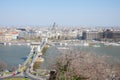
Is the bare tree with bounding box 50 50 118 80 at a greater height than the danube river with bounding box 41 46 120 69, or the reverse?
the bare tree with bounding box 50 50 118 80

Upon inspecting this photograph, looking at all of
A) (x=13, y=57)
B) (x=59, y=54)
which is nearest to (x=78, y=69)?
(x=59, y=54)

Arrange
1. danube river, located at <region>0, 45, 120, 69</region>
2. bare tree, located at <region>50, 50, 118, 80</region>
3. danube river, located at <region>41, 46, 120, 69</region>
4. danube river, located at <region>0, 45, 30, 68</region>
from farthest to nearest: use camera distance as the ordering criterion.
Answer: danube river, located at <region>0, 45, 30, 68</region>
danube river, located at <region>0, 45, 120, 69</region>
danube river, located at <region>41, 46, 120, 69</region>
bare tree, located at <region>50, 50, 118, 80</region>

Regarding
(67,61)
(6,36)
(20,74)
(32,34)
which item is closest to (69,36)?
(32,34)

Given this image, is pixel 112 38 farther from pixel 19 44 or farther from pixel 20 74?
pixel 20 74

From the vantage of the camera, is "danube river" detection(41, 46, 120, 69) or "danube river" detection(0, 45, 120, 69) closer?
"danube river" detection(41, 46, 120, 69)

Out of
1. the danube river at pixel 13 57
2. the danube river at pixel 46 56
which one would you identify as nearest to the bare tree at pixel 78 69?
the danube river at pixel 46 56

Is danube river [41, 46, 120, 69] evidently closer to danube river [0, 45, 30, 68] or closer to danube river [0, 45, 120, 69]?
danube river [0, 45, 120, 69]

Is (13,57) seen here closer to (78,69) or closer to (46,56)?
(46,56)

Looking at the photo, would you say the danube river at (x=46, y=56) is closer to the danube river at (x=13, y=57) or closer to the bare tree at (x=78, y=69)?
the danube river at (x=13, y=57)

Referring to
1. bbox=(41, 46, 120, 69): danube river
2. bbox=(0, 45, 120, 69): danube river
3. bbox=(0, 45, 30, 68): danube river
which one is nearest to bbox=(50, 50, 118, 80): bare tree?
bbox=(41, 46, 120, 69): danube river

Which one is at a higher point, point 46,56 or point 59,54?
point 59,54

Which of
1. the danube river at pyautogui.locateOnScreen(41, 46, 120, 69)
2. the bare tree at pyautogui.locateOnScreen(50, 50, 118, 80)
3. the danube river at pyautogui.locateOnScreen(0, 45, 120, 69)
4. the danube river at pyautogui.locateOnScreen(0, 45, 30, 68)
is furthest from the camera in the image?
the danube river at pyautogui.locateOnScreen(0, 45, 30, 68)
